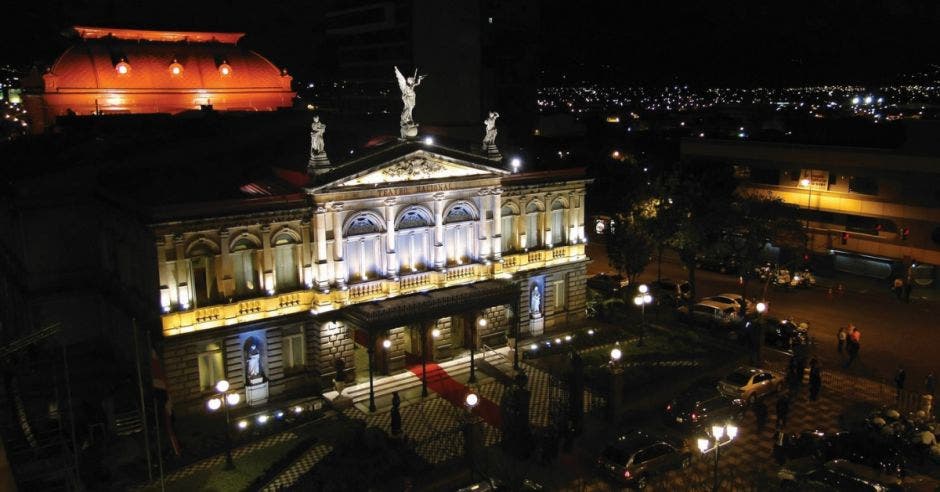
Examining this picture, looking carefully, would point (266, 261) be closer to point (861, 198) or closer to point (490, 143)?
point (490, 143)

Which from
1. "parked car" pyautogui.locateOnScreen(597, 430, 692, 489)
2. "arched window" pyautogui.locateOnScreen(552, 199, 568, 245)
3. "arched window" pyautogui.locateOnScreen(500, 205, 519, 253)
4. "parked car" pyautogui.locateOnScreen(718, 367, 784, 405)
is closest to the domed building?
"arched window" pyautogui.locateOnScreen(500, 205, 519, 253)

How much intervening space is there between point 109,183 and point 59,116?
14.6 meters

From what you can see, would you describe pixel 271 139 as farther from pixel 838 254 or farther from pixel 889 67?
pixel 889 67

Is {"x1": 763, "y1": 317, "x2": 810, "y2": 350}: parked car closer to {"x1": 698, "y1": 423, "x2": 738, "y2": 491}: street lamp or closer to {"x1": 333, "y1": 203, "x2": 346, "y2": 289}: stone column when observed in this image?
{"x1": 698, "y1": 423, "x2": 738, "y2": 491}: street lamp

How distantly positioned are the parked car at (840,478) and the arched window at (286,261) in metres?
22.7

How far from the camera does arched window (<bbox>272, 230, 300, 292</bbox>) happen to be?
3556cm

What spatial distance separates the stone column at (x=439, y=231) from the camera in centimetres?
3931

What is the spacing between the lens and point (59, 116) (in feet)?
162

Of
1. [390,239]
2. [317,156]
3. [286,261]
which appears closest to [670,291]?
[390,239]

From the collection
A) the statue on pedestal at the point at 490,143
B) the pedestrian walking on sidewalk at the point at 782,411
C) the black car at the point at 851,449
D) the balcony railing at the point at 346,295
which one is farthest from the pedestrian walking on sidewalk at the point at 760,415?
the statue on pedestal at the point at 490,143

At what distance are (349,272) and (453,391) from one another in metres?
7.77

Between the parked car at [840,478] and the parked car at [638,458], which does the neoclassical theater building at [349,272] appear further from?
the parked car at [840,478]

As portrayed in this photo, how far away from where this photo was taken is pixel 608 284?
55562mm

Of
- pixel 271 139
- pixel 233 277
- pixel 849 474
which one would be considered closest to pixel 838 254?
pixel 849 474
